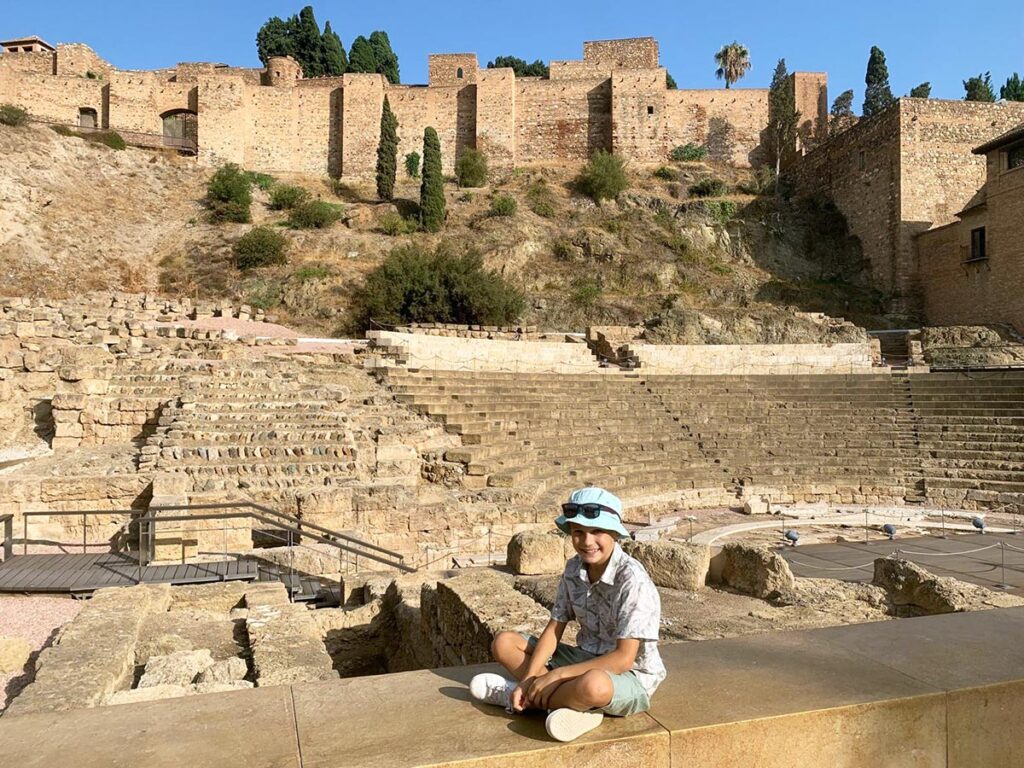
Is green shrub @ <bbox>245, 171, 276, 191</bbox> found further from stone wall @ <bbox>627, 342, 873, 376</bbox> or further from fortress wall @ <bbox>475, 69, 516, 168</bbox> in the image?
stone wall @ <bbox>627, 342, 873, 376</bbox>

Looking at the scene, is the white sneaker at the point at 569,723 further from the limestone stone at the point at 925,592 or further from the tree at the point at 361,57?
the tree at the point at 361,57

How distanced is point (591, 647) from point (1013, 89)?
6979cm

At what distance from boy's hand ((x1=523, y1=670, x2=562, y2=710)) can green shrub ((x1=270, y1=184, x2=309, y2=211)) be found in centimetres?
3388

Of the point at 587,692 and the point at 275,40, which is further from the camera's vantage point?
the point at 275,40

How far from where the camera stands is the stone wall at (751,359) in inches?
776

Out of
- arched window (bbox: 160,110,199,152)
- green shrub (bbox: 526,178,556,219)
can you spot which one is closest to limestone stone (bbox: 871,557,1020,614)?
green shrub (bbox: 526,178,556,219)

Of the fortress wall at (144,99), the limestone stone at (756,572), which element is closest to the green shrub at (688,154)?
the fortress wall at (144,99)

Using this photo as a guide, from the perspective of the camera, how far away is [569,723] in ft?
6.70

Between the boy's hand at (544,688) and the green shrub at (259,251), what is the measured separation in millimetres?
28179

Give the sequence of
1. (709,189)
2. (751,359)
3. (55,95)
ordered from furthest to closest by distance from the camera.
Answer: (55,95) → (709,189) → (751,359)

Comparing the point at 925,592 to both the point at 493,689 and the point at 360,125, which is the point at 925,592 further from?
the point at 360,125

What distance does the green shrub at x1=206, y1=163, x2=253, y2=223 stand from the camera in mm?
31594

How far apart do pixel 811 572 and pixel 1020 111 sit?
99.3ft

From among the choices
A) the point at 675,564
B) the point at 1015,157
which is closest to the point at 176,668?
the point at 675,564
